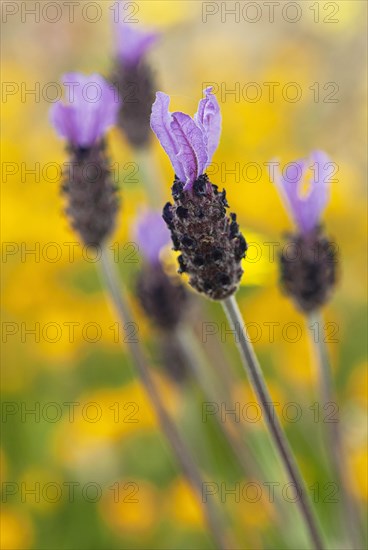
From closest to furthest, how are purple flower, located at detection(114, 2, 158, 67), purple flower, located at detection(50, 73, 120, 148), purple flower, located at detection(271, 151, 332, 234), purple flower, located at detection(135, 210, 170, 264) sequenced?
1. purple flower, located at detection(271, 151, 332, 234)
2. purple flower, located at detection(50, 73, 120, 148)
3. purple flower, located at detection(135, 210, 170, 264)
4. purple flower, located at detection(114, 2, 158, 67)

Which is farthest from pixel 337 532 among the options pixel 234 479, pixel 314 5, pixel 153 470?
pixel 314 5

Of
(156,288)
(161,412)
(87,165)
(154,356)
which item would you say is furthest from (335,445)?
(154,356)

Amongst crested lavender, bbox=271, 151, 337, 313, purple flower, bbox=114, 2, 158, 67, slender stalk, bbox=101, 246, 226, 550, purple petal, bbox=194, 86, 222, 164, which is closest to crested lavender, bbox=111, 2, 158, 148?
purple flower, bbox=114, 2, 158, 67

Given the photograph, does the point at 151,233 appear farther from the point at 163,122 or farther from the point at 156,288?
the point at 163,122

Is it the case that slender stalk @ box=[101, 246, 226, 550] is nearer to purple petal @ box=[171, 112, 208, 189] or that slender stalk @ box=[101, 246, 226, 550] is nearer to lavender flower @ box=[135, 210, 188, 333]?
lavender flower @ box=[135, 210, 188, 333]

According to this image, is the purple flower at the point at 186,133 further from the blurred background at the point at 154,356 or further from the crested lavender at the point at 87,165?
the blurred background at the point at 154,356

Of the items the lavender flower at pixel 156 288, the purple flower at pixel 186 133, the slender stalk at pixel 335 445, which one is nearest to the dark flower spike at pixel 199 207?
the purple flower at pixel 186 133

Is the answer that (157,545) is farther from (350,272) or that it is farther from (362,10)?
(362,10)
